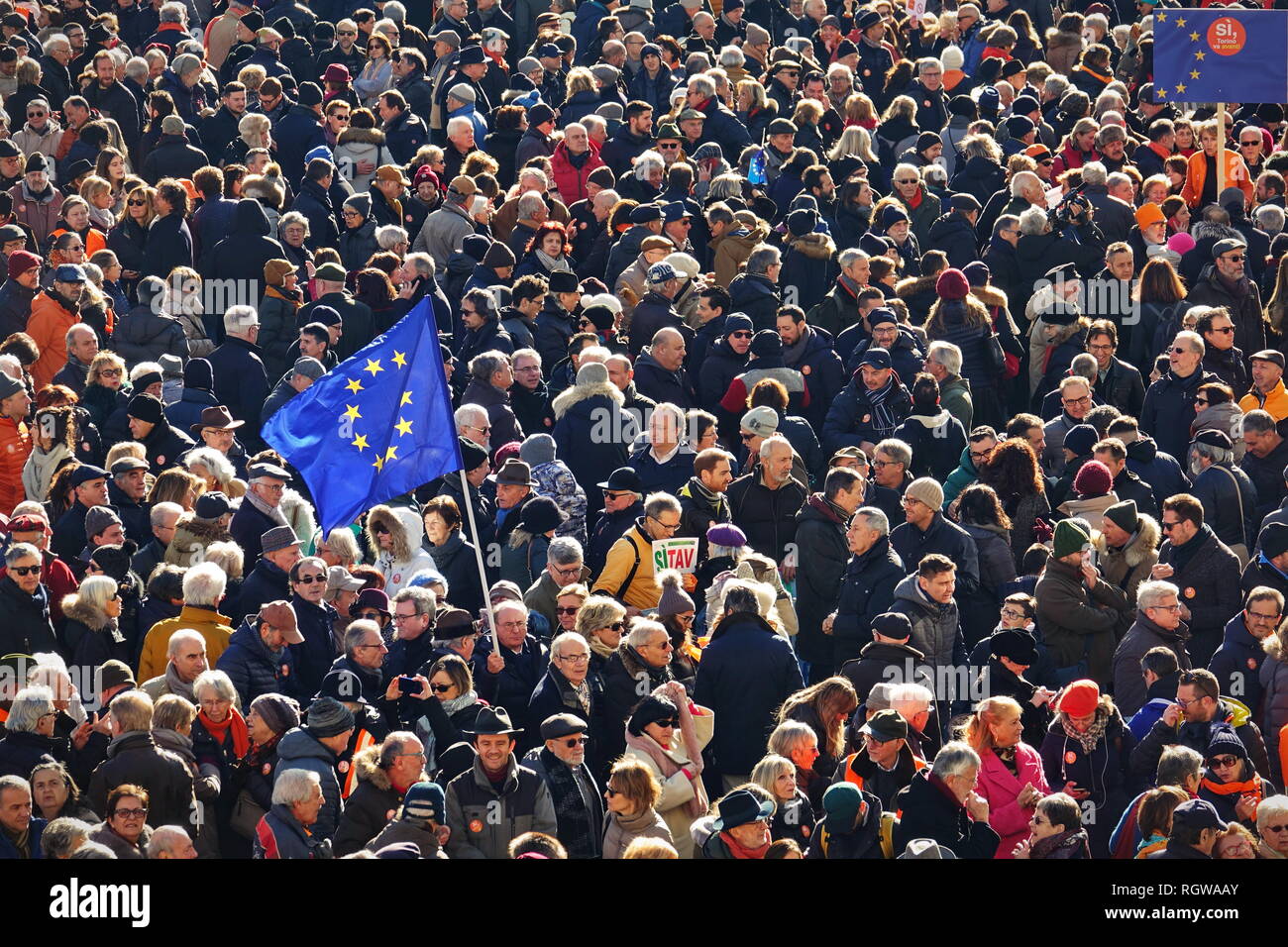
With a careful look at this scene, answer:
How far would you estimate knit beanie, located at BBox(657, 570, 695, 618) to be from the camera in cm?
1099

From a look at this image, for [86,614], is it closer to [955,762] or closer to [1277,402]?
[955,762]

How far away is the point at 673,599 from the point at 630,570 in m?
0.55

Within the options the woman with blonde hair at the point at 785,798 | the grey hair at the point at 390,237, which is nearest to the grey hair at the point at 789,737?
the woman with blonde hair at the point at 785,798

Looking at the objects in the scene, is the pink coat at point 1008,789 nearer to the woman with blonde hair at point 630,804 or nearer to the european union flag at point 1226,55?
the woman with blonde hair at point 630,804

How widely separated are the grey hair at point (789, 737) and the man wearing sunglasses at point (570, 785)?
2.74 feet

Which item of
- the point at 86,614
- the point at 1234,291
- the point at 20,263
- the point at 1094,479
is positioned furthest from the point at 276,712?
the point at 1234,291

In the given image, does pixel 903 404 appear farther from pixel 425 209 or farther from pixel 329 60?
pixel 329 60

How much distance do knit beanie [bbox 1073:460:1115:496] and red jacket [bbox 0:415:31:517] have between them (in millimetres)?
6369

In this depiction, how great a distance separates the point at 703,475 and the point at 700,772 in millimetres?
2282

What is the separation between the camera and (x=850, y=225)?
16.6 m

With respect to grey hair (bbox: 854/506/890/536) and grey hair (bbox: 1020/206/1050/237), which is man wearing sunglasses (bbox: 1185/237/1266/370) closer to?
grey hair (bbox: 1020/206/1050/237)

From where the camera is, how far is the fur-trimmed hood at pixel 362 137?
17.8 m

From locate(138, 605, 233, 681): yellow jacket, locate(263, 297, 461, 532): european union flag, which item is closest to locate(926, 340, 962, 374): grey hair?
locate(263, 297, 461, 532): european union flag
